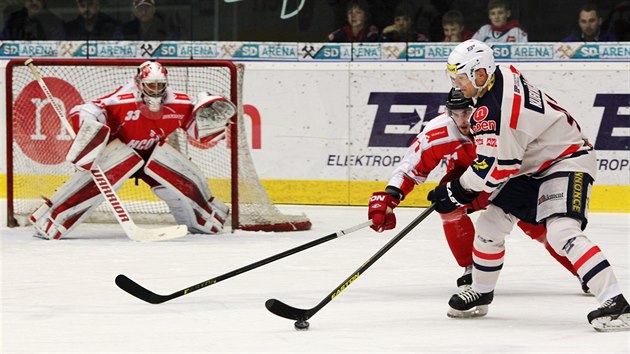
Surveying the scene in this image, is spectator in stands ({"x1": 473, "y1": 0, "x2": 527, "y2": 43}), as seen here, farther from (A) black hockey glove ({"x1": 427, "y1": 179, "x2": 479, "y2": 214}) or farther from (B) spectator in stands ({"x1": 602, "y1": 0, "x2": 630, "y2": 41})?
(A) black hockey glove ({"x1": 427, "y1": 179, "x2": 479, "y2": 214})

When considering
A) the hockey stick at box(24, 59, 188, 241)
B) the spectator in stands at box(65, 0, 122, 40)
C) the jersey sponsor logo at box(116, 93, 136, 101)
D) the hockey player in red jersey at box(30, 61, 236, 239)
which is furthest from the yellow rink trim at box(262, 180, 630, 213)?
Answer: the jersey sponsor logo at box(116, 93, 136, 101)

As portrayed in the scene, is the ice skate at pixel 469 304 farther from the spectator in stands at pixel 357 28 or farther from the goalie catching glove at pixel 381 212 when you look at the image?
the spectator in stands at pixel 357 28

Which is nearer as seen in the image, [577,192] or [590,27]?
[577,192]

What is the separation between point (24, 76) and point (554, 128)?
15.3ft

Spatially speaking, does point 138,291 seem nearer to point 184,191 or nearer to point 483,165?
point 483,165

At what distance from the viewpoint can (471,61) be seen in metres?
4.17

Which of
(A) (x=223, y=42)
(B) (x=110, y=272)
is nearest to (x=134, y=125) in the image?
(B) (x=110, y=272)

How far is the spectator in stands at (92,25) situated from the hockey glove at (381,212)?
4.45 metres

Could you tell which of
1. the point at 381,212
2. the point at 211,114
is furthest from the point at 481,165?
the point at 211,114

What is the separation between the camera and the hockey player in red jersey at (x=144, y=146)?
6645 millimetres

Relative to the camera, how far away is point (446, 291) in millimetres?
5086

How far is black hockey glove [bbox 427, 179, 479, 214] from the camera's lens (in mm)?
4289

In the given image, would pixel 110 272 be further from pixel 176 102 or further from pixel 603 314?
pixel 603 314

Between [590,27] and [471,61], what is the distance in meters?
4.09
